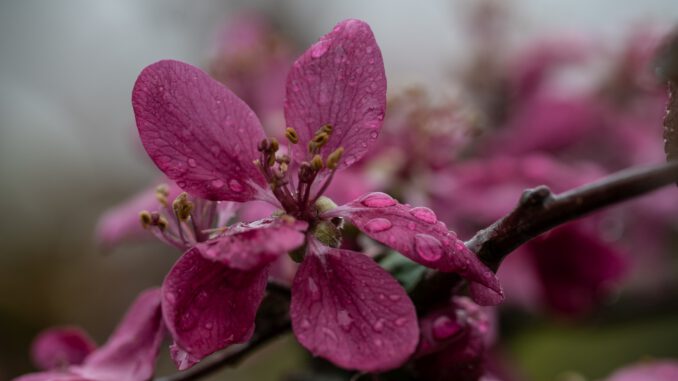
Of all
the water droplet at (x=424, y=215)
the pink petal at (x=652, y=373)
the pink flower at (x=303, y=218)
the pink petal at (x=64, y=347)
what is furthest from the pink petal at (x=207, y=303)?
the pink petal at (x=652, y=373)

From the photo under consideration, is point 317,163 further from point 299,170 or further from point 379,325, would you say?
point 379,325

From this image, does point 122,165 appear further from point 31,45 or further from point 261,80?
point 261,80

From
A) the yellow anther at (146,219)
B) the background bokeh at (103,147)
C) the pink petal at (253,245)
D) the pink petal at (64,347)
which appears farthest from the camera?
the background bokeh at (103,147)

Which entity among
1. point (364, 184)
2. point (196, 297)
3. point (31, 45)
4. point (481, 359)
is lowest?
point (196, 297)

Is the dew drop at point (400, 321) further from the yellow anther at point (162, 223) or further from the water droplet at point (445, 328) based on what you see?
the yellow anther at point (162, 223)

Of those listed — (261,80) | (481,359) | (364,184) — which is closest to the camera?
(481,359)

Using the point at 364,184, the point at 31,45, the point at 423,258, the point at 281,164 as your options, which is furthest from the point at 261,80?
the point at 31,45
